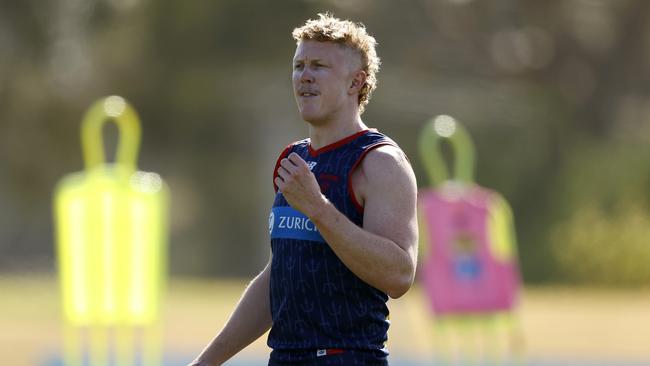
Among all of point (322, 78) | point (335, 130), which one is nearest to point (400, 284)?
point (335, 130)

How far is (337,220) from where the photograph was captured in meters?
3.54

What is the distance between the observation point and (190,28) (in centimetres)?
3161

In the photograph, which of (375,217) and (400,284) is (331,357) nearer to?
(400,284)

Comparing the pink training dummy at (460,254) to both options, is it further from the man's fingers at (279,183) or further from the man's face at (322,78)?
the man's fingers at (279,183)

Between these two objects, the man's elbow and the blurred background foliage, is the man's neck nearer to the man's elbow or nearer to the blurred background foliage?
the man's elbow

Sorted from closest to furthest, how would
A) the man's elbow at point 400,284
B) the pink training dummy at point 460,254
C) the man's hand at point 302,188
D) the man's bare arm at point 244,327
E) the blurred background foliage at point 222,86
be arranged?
the man's hand at point 302,188 → the man's elbow at point 400,284 → the man's bare arm at point 244,327 → the pink training dummy at point 460,254 → the blurred background foliage at point 222,86

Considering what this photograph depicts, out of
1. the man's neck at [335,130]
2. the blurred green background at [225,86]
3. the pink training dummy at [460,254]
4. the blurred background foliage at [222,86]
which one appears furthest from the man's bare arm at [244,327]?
the blurred background foliage at [222,86]

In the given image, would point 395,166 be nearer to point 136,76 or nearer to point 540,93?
point 540,93

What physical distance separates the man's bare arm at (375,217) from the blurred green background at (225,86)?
2357cm

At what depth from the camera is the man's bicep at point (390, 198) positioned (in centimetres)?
366

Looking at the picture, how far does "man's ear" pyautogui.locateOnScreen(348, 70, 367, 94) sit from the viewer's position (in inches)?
155

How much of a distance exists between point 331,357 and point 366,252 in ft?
1.20

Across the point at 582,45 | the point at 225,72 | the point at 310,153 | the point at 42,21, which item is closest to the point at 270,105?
the point at 225,72

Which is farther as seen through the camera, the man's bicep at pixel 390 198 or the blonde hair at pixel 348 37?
the blonde hair at pixel 348 37
